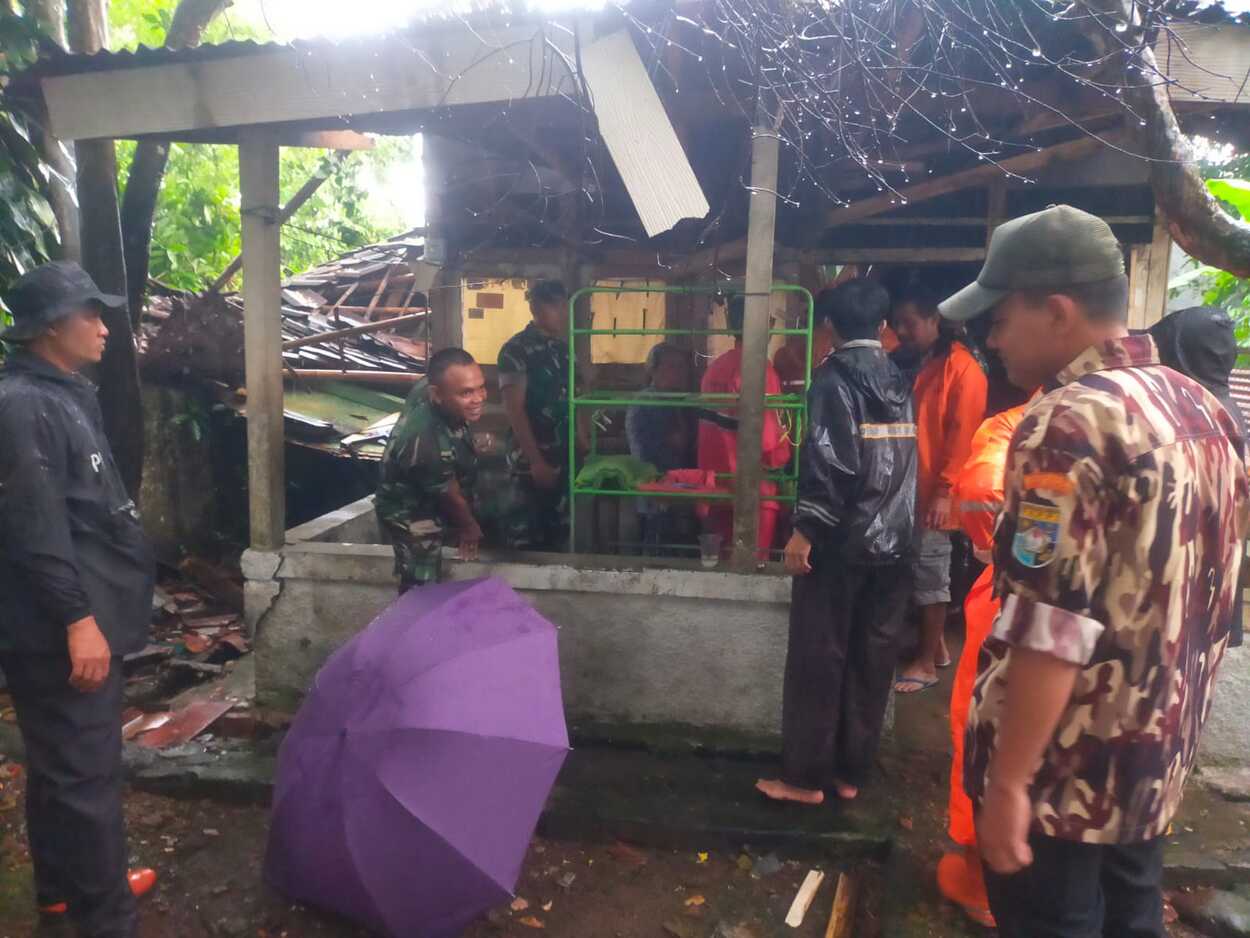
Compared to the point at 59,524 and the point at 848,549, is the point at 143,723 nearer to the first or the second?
the point at 59,524

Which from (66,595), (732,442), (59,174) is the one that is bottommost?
(66,595)

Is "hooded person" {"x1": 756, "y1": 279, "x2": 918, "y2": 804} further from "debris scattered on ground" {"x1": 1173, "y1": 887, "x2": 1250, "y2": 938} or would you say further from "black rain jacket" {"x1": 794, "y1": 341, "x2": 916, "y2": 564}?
"debris scattered on ground" {"x1": 1173, "y1": 887, "x2": 1250, "y2": 938}

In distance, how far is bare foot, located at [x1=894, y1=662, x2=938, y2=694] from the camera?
184 inches

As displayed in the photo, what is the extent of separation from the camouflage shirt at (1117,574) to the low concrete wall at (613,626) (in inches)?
89.4

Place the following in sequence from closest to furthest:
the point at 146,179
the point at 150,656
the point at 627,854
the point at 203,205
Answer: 1. the point at 627,854
2. the point at 150,656
3. the point at 146,179
4. the point at 203,205

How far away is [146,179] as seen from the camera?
635cm

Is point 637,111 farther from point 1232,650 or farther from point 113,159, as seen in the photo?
point 113,159

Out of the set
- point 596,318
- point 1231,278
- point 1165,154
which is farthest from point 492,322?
point 1231,278

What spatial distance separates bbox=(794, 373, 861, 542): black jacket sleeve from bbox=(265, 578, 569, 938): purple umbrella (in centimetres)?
121

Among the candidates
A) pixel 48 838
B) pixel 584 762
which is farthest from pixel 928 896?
pixel 48 838

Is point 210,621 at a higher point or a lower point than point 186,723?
lower

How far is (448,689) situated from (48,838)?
133 centimetres

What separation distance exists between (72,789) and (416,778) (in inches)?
43.1

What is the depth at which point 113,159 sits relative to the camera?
223 inches
